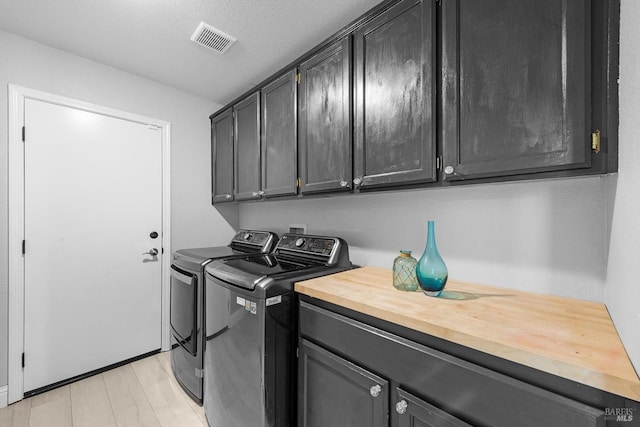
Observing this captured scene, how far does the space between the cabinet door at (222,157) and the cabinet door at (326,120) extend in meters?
1.02

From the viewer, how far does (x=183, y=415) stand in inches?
68.4

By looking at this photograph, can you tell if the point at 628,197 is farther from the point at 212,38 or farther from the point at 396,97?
the point at 212,38

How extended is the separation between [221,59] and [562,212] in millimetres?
2330

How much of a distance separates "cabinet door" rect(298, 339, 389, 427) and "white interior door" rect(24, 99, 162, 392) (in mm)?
1880

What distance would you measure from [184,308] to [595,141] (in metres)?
2.29

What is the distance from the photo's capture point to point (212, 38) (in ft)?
5.98

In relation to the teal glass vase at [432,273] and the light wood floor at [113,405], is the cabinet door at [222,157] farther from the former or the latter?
the teal glass vase at [432,273]

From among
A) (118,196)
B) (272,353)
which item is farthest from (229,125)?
(272,353)

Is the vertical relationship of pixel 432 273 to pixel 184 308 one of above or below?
above

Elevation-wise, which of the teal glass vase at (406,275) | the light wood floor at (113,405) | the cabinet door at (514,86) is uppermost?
the cabinet door at (514,86)

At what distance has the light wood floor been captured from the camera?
5.48 ft

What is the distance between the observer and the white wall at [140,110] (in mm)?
1826

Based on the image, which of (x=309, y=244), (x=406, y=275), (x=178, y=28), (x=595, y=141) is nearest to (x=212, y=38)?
→ (x=178, y=28)

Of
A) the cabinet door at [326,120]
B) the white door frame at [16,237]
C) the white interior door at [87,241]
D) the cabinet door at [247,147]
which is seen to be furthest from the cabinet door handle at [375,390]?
the white door frame at [16,237]
